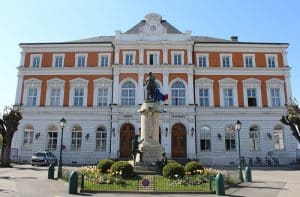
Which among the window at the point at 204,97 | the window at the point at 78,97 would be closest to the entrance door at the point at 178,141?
the window at the point at 204,97

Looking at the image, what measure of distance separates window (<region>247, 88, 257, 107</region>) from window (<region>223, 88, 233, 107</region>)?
7.38 feet

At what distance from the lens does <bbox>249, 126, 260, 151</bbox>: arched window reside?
1473 inches

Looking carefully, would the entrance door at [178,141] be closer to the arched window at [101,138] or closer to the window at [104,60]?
the arched window at [101,138]

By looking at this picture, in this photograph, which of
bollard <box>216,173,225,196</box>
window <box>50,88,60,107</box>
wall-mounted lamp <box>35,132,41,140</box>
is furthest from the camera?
window <box>50,88,60,107</box>

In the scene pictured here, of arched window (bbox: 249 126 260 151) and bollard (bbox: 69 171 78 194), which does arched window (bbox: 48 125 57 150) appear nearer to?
arched window (bbox: 249 126 260 151)

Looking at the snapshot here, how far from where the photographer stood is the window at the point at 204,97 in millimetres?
38500

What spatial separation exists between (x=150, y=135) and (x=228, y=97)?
20089mm

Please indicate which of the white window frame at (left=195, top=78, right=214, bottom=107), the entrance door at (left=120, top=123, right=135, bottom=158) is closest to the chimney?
the white window frame at (left=195, top=78, right=214, bottom=107)

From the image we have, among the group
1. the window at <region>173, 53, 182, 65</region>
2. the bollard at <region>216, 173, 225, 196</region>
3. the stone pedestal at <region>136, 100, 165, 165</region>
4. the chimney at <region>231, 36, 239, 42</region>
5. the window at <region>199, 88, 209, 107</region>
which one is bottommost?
the bollard at <region>216, 173, 225, 196</region>

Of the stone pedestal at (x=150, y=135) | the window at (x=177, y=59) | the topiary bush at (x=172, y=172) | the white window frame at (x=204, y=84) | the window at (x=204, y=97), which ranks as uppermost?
the window at (x=177, y=59)

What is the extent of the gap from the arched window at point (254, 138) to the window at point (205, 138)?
5.34 metres

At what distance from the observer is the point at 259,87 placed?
39.0m

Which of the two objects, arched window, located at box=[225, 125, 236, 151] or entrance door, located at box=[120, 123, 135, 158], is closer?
entrance door, located at box=[120, 123, 135, 158]

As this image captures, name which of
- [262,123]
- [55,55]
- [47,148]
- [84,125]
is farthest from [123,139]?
[262,123]
